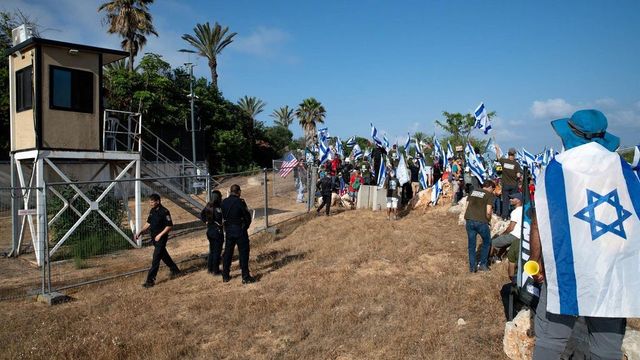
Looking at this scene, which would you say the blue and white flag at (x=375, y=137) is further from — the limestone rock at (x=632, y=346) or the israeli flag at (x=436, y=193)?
the limestone rock at (x=632, y=346)

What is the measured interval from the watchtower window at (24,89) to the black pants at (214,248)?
23.7 ft

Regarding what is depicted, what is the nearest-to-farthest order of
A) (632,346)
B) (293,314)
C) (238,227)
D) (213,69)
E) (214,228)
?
(632,346), (293,314), (238,227), (214,228), (213,69)

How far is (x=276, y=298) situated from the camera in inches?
Answer: 299

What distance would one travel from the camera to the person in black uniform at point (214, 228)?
953 cm

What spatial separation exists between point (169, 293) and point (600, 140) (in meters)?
7.30

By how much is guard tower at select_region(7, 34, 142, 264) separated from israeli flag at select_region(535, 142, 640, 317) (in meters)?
11.5

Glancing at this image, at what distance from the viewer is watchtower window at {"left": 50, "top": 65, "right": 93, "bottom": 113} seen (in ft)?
42.2

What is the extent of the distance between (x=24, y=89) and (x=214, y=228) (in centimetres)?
790

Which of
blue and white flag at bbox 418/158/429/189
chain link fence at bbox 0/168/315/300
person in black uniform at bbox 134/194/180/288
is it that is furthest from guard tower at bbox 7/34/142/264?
blue and white flag at bbox 418/158/429/189

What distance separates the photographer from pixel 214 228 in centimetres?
958

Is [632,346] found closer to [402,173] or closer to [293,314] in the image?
[293,314]

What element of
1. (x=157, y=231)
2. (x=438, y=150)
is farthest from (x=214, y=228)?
(x=438, y=150)

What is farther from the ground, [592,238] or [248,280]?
[592,238]

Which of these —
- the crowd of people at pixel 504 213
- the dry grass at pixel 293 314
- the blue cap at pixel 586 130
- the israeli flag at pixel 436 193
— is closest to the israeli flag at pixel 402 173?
the crowd of people at pixel 504 213
